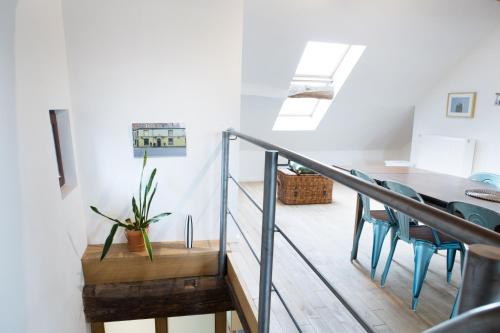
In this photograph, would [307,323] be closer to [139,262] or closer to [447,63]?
[139,262]

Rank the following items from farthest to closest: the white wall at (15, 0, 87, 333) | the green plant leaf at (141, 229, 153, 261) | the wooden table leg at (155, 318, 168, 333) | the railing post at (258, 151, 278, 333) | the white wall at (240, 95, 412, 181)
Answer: the white wall at (240, 95, 412, 181) < the wooden table leg at (155, 318, 168, 333) < the green plant leaf at (141, 229, 153, 261) < the white wall at (15, 0, 87, 333) < the railing post at (258, 151, 278, 333)

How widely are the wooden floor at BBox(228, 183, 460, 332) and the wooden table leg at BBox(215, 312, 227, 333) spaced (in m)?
0.48

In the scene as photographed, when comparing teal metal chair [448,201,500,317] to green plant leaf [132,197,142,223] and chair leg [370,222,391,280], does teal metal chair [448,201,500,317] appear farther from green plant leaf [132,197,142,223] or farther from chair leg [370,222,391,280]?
green plant leaf [132,197,142,223]

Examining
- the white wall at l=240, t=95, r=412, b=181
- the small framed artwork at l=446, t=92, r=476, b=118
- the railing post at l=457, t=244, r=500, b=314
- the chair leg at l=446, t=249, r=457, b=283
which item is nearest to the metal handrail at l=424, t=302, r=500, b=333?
the railing post at l=457, t=244, r=500, b=314

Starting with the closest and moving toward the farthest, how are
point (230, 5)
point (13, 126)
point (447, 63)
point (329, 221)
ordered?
point (13, 126)
point (230, 5)
point (329, 221)
point (447, 63)

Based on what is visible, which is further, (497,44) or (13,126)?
(497,44)

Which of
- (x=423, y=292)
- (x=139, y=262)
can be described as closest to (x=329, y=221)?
(x=423, y=292)

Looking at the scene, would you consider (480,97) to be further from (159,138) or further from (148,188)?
(148,188)

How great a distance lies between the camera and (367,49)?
3531 millimetres

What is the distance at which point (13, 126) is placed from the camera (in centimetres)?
123

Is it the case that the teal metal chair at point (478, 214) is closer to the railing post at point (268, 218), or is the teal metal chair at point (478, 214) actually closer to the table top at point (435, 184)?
the table top at point (435, 184)

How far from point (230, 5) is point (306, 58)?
2235 mm

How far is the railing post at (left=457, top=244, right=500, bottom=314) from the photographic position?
35cm

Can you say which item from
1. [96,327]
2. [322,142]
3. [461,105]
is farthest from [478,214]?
[322,142]
